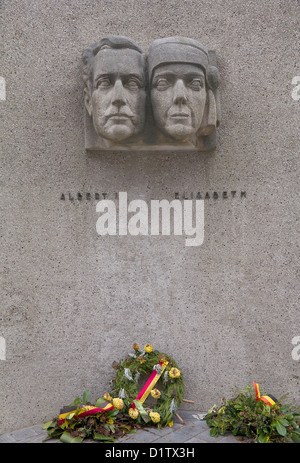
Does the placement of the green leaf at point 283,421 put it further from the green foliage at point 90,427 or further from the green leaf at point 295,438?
the green foliage at point 90,427

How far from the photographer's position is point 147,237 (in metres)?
3.41

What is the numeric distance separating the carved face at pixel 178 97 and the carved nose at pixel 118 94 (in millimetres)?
285

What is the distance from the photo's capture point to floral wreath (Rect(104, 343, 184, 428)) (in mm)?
2928

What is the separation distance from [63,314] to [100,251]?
A: 666 mm

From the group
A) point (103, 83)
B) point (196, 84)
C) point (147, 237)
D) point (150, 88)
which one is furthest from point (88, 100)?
point (147, 237)

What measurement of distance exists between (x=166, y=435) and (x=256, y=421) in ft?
2.32
